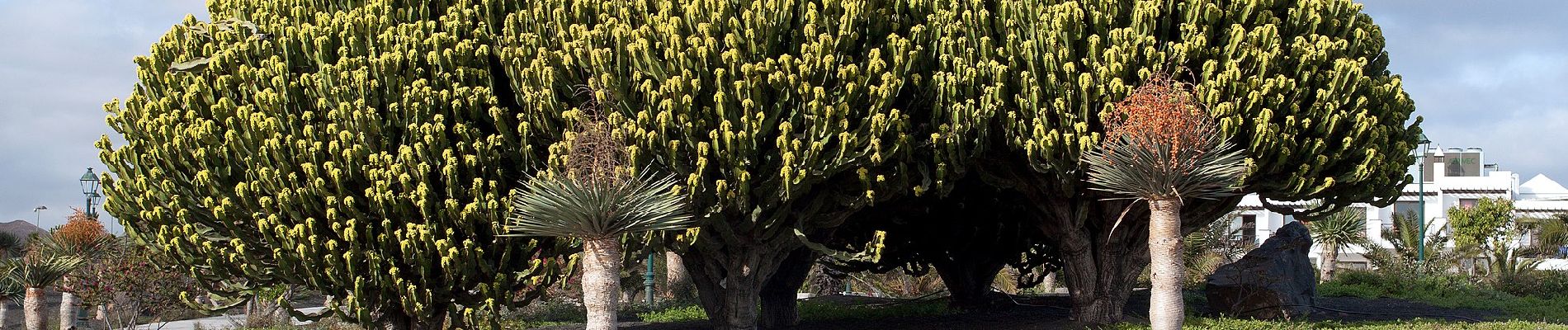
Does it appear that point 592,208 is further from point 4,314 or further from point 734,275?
point 4,314

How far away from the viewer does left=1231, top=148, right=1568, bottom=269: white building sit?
5312 cm

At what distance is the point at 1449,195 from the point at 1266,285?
44639 mm

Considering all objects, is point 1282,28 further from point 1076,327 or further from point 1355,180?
point 1076,327

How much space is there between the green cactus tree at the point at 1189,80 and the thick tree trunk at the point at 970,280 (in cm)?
626

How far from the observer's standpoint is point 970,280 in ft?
65.3

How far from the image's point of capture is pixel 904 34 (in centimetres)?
1343

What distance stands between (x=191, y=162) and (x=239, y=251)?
3.88ft

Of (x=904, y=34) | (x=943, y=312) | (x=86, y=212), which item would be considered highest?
(x=904, y=34)

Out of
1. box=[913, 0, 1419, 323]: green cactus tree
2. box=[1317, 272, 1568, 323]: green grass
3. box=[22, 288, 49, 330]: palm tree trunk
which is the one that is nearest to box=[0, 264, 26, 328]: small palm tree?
box=[22, 288, 49, 330]: palm tree trunk

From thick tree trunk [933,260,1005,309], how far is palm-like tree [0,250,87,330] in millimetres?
14081

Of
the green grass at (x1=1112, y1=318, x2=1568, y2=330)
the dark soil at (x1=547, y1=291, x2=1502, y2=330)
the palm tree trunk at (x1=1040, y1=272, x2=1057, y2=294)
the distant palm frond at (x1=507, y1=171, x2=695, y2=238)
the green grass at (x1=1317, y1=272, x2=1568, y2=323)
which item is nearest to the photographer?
the distant palm frond at (x1=507, y1=171, x2=695, y2=238)

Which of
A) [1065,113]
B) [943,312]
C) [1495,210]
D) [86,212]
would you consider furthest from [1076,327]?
[1495,210]

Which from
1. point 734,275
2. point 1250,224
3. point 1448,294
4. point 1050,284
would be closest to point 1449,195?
point 1250,224

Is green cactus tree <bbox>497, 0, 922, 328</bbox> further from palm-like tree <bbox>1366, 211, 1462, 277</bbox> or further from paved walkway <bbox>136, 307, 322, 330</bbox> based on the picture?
palm-like tree <bbox>1366, 211, 1462, 277</bbox>
